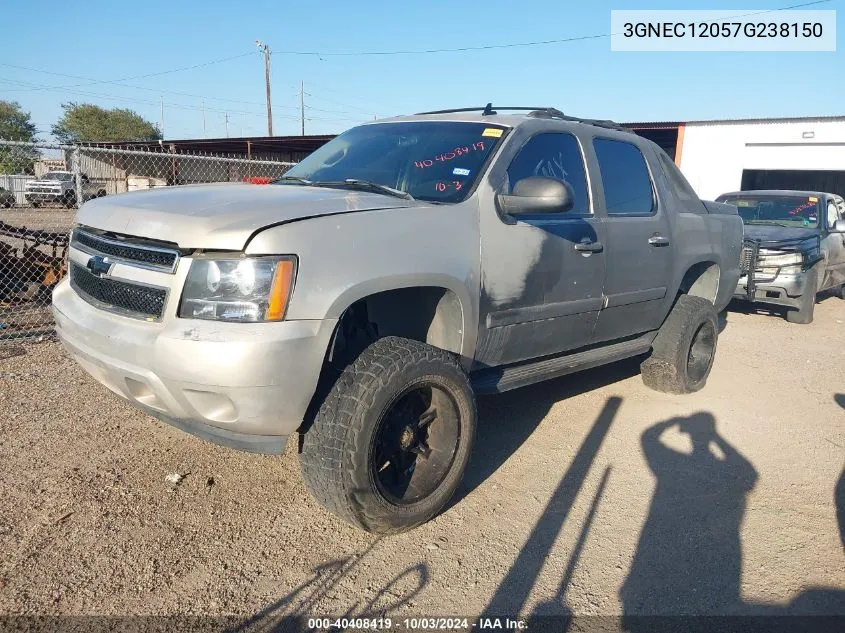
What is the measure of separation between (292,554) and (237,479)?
777 millimetres

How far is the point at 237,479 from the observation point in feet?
11.5

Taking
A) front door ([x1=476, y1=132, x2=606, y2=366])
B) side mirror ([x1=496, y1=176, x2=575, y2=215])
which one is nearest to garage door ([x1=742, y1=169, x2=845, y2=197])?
front door ([x1=476, y1=132, x2=606, y2=366])

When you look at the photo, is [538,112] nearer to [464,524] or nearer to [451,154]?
[451,154]

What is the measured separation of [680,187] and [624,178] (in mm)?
985

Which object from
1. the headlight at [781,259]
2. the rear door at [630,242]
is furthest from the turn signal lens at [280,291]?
the headlight at [781,259]

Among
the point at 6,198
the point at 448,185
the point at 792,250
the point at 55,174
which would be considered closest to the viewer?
the point at 448,185

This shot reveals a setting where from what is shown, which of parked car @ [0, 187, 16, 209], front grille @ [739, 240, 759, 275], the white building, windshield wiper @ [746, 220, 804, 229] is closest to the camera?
front grille @ [739, 240, 759, 275]

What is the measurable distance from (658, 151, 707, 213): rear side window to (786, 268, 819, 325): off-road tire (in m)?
3.97

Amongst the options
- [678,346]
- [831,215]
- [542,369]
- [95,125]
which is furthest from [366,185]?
[95,125]

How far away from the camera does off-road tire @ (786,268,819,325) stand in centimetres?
843

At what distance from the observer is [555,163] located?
399 centimetres

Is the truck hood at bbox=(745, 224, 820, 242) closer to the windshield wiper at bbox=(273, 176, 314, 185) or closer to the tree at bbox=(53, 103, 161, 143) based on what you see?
the windshield wiper at bbox=(273, 176, 314, 185)

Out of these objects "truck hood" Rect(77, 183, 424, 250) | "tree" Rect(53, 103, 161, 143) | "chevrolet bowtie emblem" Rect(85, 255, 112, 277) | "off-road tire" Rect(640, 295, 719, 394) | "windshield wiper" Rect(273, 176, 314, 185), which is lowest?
"off-road tire" Rect(640, 295, 719, 394)

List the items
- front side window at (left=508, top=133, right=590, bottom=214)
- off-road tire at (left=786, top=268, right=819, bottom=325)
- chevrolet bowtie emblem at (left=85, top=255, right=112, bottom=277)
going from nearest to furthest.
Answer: chevrolet bowtie emblem at (left=85, top=255, right=112, bottom=277), front side window at (left=508, top=133, right=590, bottom=214), off-road tire at (left=786, top=268, right=819, bottom=325)
